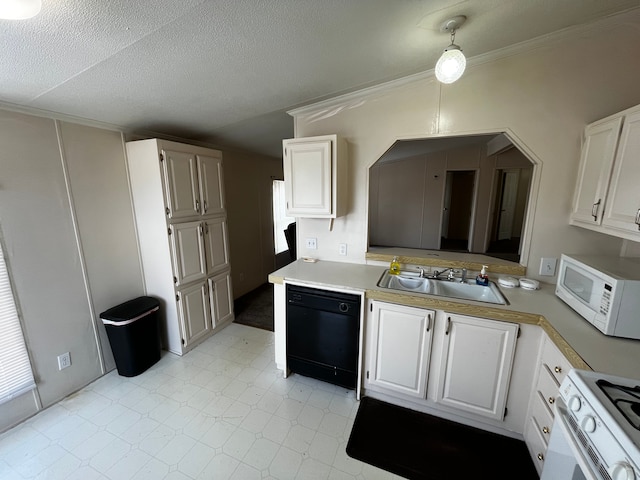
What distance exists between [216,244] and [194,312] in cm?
77

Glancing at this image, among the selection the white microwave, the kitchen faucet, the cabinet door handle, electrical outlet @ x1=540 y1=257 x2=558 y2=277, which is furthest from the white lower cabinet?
the cabinet door handle

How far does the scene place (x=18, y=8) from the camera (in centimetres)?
86

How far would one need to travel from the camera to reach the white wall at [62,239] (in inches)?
69.6

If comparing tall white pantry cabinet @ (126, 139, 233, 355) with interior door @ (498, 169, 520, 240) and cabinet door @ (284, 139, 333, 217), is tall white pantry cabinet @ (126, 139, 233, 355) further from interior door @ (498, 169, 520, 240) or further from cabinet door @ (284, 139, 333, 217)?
interior door @ (498, 169, 520, 240)

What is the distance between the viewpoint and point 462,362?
1.68 meters

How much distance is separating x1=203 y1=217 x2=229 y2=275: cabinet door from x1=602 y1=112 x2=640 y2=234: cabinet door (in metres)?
3.16

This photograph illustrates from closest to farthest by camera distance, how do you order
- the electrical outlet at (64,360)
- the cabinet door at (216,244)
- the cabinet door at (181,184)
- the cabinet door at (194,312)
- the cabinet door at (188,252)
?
the electrical outlet at (64,360), the cabinet door at (181,184), the cabinet door at (188,252), the cabinet door at (194,312), the cabinet door at (216,244)

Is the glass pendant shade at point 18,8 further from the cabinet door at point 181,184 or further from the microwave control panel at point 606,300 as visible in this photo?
the microwave control panel at point 606,300

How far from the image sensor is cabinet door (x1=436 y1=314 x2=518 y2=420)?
157cm

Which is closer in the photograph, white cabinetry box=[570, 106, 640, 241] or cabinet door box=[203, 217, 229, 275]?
white cabinetry box=[570, 106, 640, 241]

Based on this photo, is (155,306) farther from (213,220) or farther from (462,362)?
(462,362)

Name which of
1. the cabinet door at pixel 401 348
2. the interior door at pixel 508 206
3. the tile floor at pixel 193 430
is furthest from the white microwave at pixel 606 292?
the interior door at pixel 508 206

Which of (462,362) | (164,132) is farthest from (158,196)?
(462,362)

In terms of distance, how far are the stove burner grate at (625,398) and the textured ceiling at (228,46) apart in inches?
70.5
